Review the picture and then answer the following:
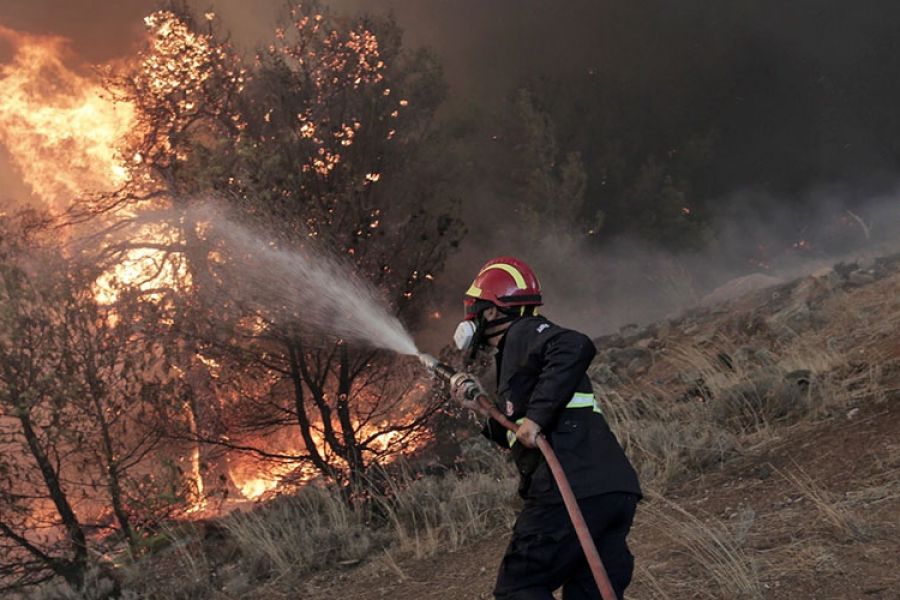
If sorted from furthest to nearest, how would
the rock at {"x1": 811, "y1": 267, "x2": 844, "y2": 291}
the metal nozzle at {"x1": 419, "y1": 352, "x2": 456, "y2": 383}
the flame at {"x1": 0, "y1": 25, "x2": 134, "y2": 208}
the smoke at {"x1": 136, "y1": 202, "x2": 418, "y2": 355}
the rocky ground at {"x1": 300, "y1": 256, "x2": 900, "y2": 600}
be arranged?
the flame at {"x1": 0, "y1": 25, "x2": 134, "y2": 208}
the rock at {"x1": 811, "y1": 267, "x2": 844, "y2": 291}
the smoke at {"x1": 136, "y1": 202, "x2": 418, "y2": 355}
the rocky ground at {"x1": 300, "y1": 256, "x2": 900, "y2": 600}
the metal nozzle at {"x1": 419, "y1": 352, "x2": 456, "y2": 383}

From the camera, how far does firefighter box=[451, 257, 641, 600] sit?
3365 mm

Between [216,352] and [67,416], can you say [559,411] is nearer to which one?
[216,352]

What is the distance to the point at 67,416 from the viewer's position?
6.95 m

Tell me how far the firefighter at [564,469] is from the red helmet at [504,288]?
137 mm

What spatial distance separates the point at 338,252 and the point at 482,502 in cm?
223

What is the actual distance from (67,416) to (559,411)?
468 centimetres

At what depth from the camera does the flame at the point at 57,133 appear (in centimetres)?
1591

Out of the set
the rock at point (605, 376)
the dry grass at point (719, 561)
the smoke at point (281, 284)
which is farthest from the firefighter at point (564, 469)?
the rock at point (605, 376)

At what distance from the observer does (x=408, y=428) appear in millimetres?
8102

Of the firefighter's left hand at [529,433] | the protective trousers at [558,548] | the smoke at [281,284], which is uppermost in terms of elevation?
the smoke at [281,284]

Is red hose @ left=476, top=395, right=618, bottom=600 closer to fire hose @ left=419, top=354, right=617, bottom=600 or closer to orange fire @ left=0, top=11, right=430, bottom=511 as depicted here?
fire hose @ left=419, top=354, right=617, bottom=600

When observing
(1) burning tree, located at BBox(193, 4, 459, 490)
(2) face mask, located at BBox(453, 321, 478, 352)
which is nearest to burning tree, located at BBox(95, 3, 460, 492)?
(1) burning tree, located at BBox(193, 4, 459, 490)

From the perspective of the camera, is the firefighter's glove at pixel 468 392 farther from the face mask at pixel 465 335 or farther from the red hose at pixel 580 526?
the red hose at pixel 580 526

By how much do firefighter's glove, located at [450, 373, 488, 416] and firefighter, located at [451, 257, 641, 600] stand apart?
0.48 ft
